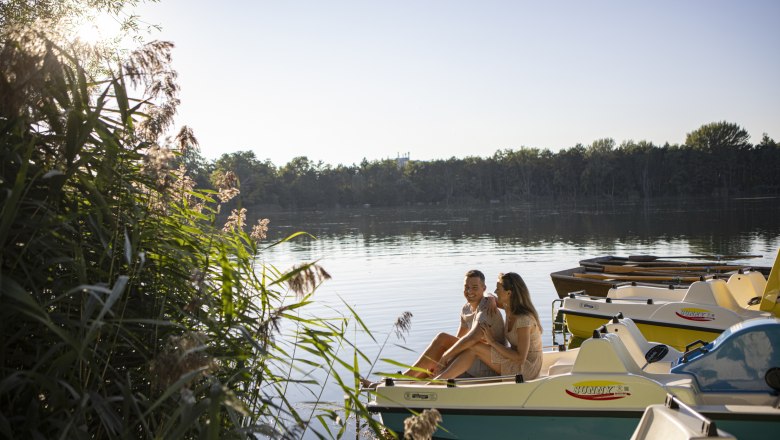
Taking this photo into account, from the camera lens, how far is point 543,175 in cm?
12000

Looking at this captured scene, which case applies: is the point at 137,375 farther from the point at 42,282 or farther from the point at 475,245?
the point at 475,245

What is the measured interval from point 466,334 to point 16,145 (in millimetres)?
4997

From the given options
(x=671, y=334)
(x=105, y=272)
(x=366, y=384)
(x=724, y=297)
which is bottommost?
(x=671, y=334)

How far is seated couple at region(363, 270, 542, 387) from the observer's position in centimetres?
641

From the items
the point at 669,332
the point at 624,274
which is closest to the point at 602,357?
the point at 669,332

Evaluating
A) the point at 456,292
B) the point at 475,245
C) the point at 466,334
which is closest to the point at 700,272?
the point at 456,292

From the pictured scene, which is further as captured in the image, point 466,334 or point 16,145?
A: point 466,334

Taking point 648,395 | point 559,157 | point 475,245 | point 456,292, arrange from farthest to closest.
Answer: point 559,157 → point 475,245 → point 456,292 → point 648,395

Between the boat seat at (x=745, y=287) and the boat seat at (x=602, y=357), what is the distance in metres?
5.05

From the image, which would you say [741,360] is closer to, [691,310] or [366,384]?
[366,384]

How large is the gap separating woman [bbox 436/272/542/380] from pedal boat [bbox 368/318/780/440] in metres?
0.23

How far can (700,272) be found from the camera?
1466cm

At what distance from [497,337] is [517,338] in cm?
32

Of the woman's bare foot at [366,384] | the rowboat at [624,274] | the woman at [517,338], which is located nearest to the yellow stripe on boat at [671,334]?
the rowboat at [624,274]
